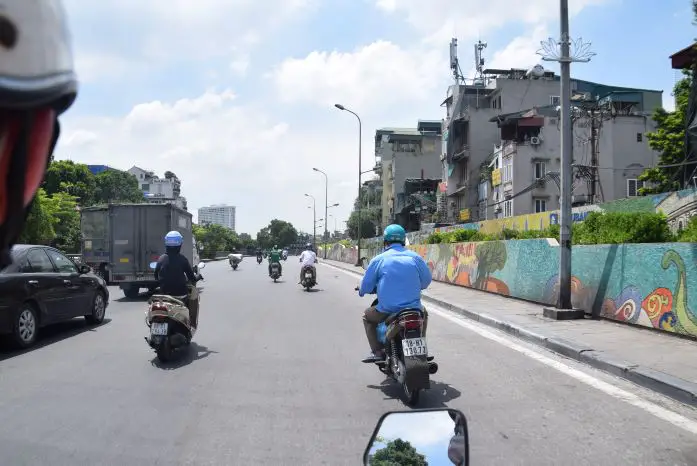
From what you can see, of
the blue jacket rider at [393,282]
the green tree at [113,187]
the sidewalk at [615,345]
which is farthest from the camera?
the green tree at [113,187]

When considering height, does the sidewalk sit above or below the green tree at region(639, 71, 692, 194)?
below

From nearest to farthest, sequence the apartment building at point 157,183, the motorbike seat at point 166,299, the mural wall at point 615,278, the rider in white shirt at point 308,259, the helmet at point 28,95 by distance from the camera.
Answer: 1. the helmet at point 28,95
2. the motorbike seat at point 166,299
3. the mural wall at point 615,278
4. the rider in white shirt at point 308,259
5. the apartment building at point 157,183

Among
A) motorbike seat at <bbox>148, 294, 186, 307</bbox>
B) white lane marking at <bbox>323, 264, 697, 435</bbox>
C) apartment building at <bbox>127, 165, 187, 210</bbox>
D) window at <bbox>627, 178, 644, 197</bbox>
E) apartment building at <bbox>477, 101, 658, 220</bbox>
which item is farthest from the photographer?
apartment building at <bbox>127, 165, 187, 210</bbox>

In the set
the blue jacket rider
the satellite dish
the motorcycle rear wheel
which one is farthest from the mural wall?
the satellite dish

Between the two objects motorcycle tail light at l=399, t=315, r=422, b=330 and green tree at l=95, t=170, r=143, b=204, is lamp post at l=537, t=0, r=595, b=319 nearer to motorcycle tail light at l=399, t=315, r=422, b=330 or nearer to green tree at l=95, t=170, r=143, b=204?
motorcycle tail light at l=399, t=315, r=422, b=330

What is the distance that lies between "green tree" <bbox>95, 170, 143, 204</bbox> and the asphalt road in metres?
59.5

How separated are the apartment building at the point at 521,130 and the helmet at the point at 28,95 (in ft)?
131

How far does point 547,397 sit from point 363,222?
83296 mm

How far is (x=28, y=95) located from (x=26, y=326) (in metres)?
8.41

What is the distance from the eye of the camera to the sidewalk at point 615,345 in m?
6.16

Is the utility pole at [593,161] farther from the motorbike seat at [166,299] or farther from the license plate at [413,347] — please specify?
the license plate at [413,347]

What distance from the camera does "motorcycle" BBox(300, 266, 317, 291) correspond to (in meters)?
20.2

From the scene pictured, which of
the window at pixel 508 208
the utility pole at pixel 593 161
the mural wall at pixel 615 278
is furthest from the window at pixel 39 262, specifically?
Result: the window at pixel 508 208

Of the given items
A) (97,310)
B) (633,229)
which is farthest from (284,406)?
(633,229)
